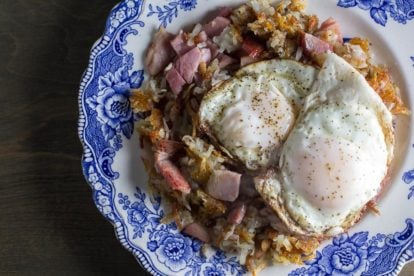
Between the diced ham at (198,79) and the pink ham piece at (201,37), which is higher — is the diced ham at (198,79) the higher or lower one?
the lower one

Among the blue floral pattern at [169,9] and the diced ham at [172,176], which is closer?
the diced ham at [172,176]

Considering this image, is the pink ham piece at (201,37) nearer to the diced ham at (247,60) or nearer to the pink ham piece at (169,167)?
the diced ham at (247,60)

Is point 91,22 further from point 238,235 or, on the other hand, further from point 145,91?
point 238,235

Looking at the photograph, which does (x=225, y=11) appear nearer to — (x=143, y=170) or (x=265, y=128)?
(x=265, y=128)

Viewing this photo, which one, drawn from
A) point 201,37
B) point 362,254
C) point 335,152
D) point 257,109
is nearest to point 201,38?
point 201,37

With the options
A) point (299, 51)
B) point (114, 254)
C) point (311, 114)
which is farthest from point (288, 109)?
point (114, 254)

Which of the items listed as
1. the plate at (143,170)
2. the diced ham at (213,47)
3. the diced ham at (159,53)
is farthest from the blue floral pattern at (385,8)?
the diced ham at (159,53)

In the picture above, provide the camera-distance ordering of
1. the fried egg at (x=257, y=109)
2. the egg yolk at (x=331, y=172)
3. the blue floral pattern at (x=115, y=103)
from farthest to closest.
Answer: the blue floral pattern at (x=115, y=103) < the fried egg at (x=257, y=109) < the egg yolk at (x=331, y=172)
